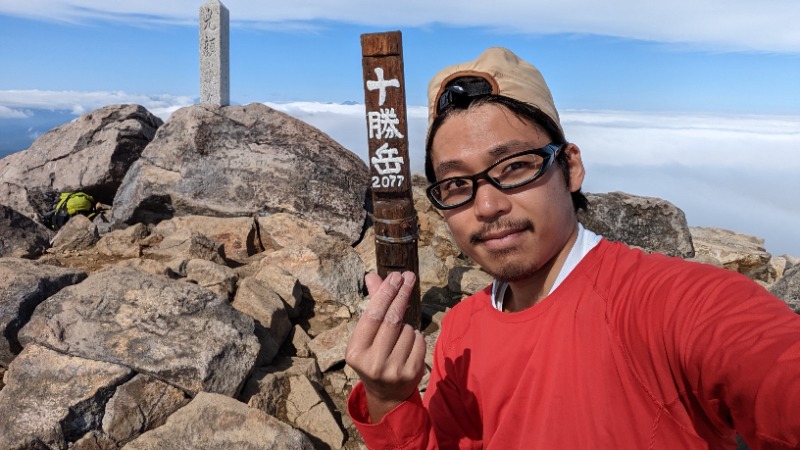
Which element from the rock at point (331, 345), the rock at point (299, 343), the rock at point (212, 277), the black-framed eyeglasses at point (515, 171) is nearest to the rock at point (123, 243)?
the rock at point (212, 277)

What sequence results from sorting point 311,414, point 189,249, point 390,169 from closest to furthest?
point 311,414, point 390,169, point 189,249

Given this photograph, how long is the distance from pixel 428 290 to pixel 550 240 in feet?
19.1

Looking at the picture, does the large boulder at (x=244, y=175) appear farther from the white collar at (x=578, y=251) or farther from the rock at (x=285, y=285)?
the white collar at (x=578, y=251)

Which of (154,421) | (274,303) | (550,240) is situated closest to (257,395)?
(154,421)

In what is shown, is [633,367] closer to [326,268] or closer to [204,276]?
[204,276]

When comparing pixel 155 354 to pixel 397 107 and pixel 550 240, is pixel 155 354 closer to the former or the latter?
pixel 397 107

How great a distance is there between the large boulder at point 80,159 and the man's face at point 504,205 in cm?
1035

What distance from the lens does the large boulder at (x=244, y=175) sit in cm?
886

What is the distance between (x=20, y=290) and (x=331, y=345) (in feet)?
9.39

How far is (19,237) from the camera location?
26.9 ft

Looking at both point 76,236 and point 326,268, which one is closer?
point 326,268

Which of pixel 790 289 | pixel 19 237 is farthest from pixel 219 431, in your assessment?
pixel 19 237

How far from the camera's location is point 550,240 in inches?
72.0

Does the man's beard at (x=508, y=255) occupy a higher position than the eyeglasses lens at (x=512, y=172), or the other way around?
the eyeglasses lens at (x=512, y=172)
